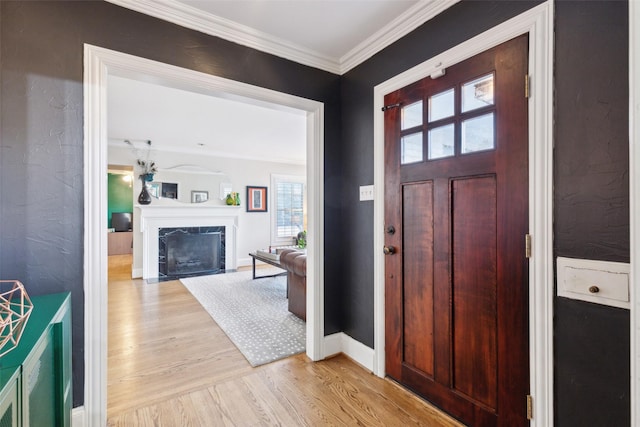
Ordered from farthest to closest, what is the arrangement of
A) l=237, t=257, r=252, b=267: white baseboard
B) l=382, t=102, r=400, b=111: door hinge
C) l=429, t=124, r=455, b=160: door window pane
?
l=237, t=257, r=252, b=267: white baseboard < l=382, t=102, r=400, b=111: door hinge < l=429, t=124, r=455, b=160: door window pane

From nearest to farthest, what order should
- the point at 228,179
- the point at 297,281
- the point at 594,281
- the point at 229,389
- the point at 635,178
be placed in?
the point at 635,178
the point at 594,281
the point at 229,389
the point at 297,281
the point at 228,179

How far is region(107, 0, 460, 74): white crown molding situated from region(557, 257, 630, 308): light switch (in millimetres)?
1501

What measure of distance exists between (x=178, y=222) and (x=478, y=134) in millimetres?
5373

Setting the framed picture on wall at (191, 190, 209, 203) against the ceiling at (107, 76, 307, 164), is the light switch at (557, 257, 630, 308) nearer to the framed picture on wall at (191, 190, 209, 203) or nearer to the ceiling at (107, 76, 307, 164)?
the ceiling at (107, 76, 307, 164)

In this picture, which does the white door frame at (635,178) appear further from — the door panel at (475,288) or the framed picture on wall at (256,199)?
the framed picture on wall at (256,199)

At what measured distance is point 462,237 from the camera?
5.49 ft

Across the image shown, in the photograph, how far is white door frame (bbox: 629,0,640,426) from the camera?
704 mm

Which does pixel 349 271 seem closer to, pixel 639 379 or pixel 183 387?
pixel 183 387

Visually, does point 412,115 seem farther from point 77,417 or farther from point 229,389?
point 77,417

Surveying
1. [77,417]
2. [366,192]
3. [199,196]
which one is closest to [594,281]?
[366,192]

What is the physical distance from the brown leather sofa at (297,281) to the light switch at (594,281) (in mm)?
2187

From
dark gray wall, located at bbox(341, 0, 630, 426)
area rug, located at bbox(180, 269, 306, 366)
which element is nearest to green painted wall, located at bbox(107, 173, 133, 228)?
area rug, located at bbox(180, 269, 306, 366)

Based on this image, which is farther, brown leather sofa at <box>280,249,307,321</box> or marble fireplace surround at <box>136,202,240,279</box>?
marble fireplace surround at <box>136,202,240,279</box>

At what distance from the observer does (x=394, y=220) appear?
206 cm
